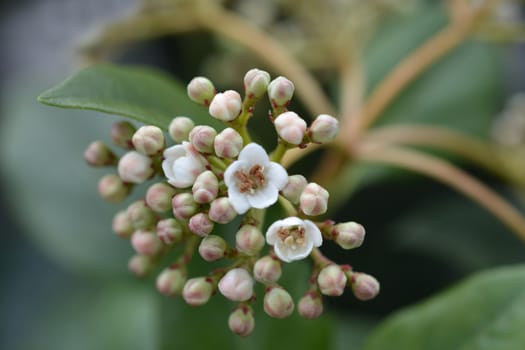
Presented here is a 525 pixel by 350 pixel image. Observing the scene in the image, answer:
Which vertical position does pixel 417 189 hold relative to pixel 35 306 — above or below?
above

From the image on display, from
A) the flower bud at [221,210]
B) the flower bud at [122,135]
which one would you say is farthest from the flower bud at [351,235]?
the flower bud at [122,135]

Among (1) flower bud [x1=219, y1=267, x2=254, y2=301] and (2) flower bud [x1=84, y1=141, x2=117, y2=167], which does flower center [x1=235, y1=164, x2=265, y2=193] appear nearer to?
(1) flower bud [x1=219, y1=267, x2=254, y2=301]

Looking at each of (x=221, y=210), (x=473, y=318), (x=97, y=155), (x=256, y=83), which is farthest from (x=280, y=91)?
(x=473, y=318)

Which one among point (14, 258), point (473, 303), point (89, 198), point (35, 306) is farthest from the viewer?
point (14, 258)

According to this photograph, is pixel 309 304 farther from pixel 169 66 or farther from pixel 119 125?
pixel 169 66

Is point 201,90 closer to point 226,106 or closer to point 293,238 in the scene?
point 226,106

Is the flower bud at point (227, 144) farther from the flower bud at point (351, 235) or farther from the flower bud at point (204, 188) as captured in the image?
the flower bud at point (351, 235)

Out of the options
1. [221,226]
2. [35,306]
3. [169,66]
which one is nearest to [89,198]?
[35,306]
